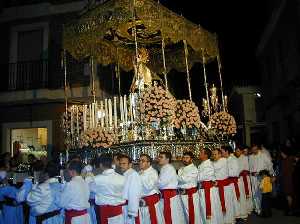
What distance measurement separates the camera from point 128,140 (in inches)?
420

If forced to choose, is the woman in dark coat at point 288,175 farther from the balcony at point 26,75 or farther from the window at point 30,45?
the window at point 30,45

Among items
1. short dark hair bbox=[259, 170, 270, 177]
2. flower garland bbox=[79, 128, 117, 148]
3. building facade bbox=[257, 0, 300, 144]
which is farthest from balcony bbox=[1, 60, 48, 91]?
building facade bbox=[257, 0, 300, 144]

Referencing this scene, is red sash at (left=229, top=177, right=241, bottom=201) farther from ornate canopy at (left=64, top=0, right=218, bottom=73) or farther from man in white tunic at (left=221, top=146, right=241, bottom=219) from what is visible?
ornate canopy at (left=64, top=0, right=218, bottom=73)

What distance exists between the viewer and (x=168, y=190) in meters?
8.01

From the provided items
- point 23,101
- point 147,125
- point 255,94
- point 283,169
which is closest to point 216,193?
point 147,125

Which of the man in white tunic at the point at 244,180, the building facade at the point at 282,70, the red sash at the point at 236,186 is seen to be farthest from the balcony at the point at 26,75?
the building facade at the point at 282,70

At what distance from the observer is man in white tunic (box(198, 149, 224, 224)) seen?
29.2 ft

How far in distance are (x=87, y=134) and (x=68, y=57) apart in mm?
7534

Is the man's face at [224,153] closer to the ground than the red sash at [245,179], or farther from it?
farther from it

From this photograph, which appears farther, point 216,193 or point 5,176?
point 216,193

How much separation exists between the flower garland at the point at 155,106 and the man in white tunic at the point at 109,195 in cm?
314

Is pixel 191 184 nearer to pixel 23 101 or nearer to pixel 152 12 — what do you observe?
pixel 152 12

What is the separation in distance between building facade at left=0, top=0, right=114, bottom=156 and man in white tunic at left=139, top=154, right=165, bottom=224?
8.85 meters

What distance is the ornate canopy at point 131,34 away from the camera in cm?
1105
